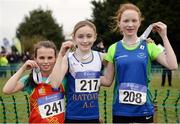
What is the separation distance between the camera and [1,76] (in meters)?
25.5

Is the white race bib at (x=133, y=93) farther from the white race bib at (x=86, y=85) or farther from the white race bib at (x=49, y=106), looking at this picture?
the white race bib at (x=49, y=106)

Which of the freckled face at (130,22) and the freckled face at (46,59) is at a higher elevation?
the freckled face at (130,22)

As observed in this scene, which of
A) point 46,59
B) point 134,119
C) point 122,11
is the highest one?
point 122,11

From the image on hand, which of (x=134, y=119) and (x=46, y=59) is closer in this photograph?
(x=134, y=119)

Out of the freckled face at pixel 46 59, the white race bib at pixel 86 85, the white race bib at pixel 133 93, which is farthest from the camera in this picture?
the freckled face at pixel 46 59

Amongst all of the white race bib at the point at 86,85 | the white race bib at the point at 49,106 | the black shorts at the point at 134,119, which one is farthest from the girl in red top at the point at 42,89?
the black shorts at the point at 134,119

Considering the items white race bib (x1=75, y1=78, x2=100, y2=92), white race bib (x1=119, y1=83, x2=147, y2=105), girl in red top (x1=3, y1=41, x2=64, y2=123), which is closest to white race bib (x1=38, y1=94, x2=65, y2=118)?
girl in red top (x1=3, y1=41, x2=64, y2=123)

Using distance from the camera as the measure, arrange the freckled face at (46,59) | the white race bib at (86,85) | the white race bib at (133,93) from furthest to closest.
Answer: the freckled face at (46,59), the white race bib at (86,85), the white race bib at (133,93)

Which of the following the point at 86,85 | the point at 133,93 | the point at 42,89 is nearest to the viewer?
the point at 133,93

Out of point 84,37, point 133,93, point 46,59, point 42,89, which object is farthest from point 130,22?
point 42,89

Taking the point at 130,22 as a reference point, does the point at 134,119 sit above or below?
below

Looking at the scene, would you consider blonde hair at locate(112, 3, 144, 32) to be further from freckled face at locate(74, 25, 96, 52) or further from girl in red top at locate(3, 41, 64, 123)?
girl in red top at locate(3, 41, 64, 123)

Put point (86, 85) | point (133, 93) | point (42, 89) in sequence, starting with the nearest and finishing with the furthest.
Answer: point (133, 93) < point (86, 85) < point (42, 89)

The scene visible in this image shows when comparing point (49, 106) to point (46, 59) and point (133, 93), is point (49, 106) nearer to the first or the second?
point (46, 59)
